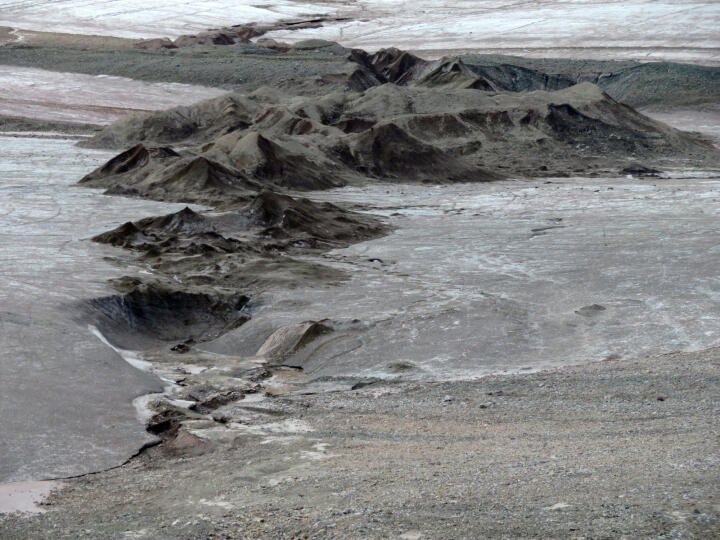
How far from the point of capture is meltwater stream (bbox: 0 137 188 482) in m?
7.12

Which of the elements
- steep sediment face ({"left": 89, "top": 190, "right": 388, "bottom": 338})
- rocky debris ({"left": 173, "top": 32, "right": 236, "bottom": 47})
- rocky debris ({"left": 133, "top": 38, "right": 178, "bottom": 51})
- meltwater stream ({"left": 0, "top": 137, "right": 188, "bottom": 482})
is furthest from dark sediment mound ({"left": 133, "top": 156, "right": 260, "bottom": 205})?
rocky debris ({"left": 173, "top": 32, "right": 236, "bottom": 47})

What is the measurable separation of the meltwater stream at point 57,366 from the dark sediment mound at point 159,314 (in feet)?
0.98

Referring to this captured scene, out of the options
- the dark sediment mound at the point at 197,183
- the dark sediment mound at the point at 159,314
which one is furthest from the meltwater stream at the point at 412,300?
the dark sediment mound at the point at 197,183

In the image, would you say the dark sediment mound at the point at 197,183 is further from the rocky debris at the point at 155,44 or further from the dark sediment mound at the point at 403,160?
the rocky debris at the point at 155,44

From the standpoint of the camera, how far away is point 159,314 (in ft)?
37.4

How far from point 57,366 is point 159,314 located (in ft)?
9.19

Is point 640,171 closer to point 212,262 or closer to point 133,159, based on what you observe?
point 133,159

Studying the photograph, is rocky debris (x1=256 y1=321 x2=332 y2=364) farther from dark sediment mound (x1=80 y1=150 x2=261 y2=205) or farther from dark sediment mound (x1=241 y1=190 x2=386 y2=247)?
dark sediment mound (x1=80 y1=150 x2=261 y2=205)

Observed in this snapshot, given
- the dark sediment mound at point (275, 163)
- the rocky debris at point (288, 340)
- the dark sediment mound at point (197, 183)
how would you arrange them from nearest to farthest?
the rocky debris at point (288, 340) < the dark sediment mound at point (197, 183) < the dark sediment mound at point (275, 163)

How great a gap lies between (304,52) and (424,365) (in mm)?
38826

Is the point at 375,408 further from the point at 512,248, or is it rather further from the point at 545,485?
the point at 512,248

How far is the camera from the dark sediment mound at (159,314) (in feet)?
34.9

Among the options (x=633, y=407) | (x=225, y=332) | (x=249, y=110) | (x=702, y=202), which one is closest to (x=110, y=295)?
(x=225, y=332)

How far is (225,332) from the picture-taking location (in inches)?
439
